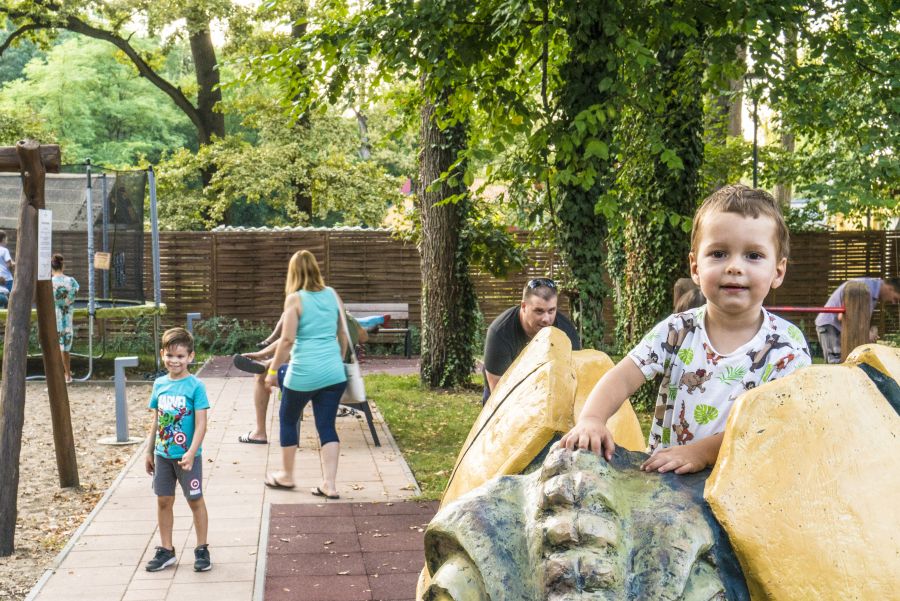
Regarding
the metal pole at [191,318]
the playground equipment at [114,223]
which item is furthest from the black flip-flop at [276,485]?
the metal pole at [191,318]

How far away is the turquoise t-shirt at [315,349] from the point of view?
7289mm

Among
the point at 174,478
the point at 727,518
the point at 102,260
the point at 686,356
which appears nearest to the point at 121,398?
the point at 174,478

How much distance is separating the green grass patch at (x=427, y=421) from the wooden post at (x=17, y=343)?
9.70ft

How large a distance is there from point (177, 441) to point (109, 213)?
33.8 feet

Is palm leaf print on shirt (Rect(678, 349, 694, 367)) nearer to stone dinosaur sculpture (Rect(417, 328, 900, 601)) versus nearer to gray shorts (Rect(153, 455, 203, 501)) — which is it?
stone dinosaur sculpture (Rect(417, 328, 900, 601))

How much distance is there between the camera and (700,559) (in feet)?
4.40

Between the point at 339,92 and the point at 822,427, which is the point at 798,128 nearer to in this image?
the point at 339,92

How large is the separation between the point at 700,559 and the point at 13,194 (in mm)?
16721

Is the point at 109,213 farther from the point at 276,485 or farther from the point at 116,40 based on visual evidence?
the point at 116,40

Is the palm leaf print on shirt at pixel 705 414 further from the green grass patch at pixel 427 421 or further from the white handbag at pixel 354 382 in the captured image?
the white handbag at pixel 354 382

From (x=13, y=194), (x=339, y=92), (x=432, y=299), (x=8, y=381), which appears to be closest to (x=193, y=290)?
(x=13, y=194)

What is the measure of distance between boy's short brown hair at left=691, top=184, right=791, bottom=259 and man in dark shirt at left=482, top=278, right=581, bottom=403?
13.2ft

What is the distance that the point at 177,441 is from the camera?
18.7ft

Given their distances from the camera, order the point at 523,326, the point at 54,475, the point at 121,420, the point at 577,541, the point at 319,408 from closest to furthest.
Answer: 1. the point at 577,541
2. the point at 523,326
3. the point at 319,408
4. the point at 54,475
5. the point at 121,420
